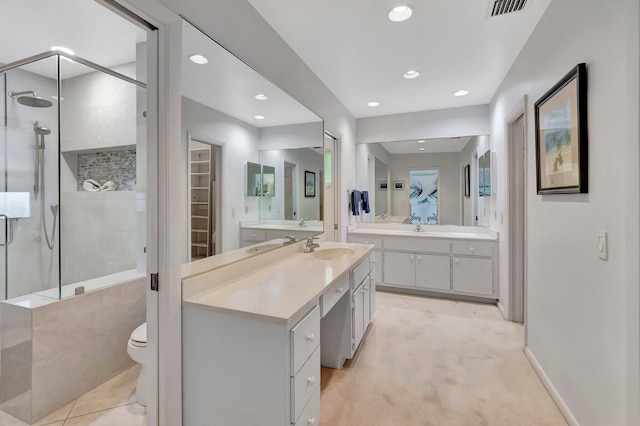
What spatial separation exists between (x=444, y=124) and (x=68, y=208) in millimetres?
4320

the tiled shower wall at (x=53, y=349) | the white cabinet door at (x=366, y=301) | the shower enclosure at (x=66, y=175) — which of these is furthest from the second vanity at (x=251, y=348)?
the shower enclosure at (x=66, y=175)

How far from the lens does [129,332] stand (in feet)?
7.01

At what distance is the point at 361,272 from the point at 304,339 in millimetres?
1142

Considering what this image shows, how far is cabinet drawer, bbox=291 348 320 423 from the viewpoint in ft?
3.98

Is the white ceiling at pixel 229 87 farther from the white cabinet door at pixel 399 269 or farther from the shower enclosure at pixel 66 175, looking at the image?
the white cabinet door at pixel 399 269

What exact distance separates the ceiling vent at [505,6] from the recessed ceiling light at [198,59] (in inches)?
68.8

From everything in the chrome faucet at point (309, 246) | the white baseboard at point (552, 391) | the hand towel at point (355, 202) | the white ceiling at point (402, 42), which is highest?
the white ceiling at point (402, 42)

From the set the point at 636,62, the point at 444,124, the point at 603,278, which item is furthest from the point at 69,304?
the point at 444,124

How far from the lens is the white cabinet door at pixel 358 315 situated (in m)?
2.18

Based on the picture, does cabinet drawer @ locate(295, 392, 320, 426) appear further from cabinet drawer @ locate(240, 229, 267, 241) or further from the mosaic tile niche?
the mosaic tile niche

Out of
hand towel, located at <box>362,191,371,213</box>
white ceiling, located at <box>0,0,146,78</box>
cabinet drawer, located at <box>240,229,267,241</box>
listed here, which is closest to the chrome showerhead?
white ceiling, located at <box>0,0,146,78</box>

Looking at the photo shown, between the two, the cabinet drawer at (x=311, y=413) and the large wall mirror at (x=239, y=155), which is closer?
the cabinet drawer at (x=311, y=413)

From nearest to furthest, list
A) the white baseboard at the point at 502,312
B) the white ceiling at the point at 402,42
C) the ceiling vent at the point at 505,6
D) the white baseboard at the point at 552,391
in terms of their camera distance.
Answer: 1. the white baseboard at the point at 552,391
2. the ceiling vent at the point at 505,6
3. the white ceiling at the point at 402,42
4. the white baseboard at the point at 502,312

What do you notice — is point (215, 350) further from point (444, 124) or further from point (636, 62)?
point (444, 124)
